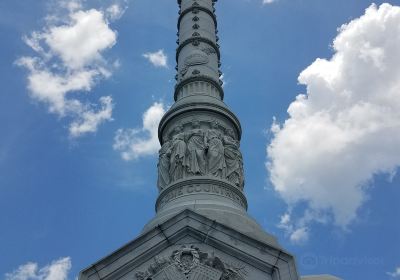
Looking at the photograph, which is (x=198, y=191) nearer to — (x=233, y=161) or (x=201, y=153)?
(x=201, y=153)

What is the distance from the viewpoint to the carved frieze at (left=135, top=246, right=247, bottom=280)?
11.7 m

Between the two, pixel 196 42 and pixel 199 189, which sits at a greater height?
pixel 196 42

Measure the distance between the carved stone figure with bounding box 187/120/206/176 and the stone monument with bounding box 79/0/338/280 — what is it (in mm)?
29

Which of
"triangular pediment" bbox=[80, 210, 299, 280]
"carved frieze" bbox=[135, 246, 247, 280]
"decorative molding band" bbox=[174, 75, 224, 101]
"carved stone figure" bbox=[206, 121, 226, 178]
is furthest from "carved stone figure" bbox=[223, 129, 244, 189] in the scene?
"carved frieze" bbox=[135, 246, 247, 280]

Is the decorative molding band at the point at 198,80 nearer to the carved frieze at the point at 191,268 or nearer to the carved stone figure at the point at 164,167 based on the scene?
the carved stone figure at the point at 164,167

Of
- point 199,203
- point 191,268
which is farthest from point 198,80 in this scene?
point 191,268

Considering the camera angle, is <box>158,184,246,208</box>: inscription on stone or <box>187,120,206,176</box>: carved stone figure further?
<box>187,120,206,176</box>: carved stone figure

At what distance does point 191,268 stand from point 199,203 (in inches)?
102

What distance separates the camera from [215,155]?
50.9ft

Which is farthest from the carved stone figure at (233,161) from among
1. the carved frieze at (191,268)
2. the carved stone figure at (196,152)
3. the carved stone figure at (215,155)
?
the carved frieze at (191,268)

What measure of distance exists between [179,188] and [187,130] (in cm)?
218

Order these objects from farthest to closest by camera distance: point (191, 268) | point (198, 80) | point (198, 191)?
point (198, 80) → point (198, 191) → point (191, 268)

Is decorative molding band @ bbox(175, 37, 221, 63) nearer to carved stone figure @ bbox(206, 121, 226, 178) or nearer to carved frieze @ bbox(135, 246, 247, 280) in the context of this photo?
carved stone figure @ bbox(206, 121, 226, 178)

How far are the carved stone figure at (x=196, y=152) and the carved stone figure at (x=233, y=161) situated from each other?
2.62 ft
